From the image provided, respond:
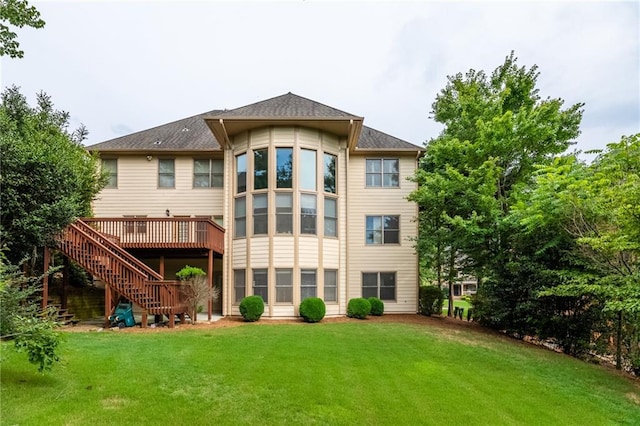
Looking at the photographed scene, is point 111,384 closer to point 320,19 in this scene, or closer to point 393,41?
point 320,19

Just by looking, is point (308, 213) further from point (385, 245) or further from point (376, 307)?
point (376, 307)

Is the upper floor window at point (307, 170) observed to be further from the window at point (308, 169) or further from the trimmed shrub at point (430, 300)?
the trimmed shrub at point (430, 300)

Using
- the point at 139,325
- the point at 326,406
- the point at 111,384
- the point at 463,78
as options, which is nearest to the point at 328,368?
the point at 326,406

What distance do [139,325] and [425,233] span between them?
11.6 m

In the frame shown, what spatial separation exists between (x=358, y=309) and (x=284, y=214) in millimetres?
4546

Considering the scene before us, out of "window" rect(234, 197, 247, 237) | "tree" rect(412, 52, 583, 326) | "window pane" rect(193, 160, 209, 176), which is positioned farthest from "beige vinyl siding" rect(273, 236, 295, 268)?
"tree" rect(412, 52, 583, 326)

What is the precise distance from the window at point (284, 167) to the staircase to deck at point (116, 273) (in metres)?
5.35

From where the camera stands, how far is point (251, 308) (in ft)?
44.5

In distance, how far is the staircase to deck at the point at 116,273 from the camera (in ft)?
37.3

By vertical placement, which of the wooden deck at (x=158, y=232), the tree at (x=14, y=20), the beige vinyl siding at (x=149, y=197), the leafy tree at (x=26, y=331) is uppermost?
the tree at (x=14, y=20)

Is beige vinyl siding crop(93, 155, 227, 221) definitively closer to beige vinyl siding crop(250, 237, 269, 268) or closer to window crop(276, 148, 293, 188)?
beige vinyl siding crop(250, 237, 269, 268)

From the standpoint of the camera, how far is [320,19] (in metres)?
8.08

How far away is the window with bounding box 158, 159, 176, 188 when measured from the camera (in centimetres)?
1725

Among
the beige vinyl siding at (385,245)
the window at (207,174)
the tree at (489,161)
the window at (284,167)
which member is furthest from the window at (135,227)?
the tree at (489,161)
